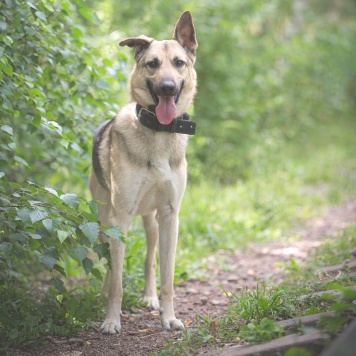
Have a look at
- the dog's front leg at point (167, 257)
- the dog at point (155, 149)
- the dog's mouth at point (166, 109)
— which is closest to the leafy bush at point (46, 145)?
the dog at point (155, 149)

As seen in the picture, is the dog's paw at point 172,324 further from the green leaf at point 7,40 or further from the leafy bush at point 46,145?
the green leaf at point 7,40

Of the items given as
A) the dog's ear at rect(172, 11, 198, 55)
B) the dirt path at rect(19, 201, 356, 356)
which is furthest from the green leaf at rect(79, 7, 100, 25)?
the dirt path at rect(19, 201, 356, 356)

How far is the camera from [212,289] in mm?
5020

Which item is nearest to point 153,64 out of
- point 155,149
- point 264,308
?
point 155,149

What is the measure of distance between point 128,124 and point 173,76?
1.86 feet

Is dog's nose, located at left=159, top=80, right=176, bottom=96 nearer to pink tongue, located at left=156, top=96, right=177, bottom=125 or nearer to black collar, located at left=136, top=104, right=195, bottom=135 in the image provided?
pink tongue, located at left=156, top=96, right=177, bottom=125

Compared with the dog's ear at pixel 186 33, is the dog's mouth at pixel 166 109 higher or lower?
lower

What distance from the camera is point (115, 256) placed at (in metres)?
3.91

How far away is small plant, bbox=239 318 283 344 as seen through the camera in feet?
9.80

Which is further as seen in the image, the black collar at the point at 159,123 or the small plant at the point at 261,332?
the black collar at the point at 159,123

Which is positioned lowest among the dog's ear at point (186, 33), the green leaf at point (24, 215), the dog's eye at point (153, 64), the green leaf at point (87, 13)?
the green leaf at point (24, 215)

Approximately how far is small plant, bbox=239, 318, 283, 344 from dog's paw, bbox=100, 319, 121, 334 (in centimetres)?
114

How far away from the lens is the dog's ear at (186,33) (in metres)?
4.08

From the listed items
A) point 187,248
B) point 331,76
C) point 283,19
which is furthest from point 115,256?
point 283,19
